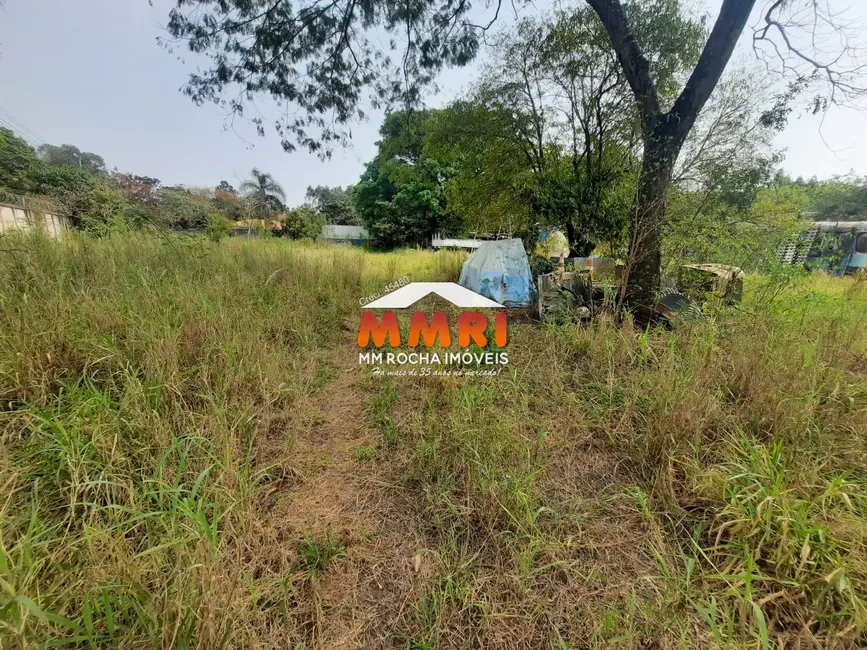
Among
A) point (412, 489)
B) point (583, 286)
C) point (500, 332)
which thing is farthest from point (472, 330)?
point (412, 489)

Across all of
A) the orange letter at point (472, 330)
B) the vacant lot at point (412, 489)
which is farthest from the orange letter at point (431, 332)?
the vacant lot at point (412, 489)

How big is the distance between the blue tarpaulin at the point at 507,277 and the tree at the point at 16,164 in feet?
65.0

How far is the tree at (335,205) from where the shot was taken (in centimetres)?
2946

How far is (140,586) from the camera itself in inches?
36.9

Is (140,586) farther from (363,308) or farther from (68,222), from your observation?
(68,222)

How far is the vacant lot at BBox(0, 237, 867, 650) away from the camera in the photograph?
101cm

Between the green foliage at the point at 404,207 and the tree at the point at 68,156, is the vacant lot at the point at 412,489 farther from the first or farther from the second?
the tree at the point at 68,156

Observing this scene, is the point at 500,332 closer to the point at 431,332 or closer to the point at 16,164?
the point at 431,332

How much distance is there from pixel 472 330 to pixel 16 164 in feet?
79.6

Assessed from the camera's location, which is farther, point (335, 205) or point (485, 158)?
point (335, 205)

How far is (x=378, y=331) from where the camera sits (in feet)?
11.9

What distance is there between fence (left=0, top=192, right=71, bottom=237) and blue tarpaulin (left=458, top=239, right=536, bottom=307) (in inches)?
203

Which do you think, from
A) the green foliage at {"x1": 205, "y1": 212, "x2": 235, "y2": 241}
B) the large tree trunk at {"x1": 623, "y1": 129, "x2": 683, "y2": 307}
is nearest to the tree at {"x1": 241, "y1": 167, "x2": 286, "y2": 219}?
the green foliage at {"x1": 205, "y1": 212, "x2": 235, "y2": 241}

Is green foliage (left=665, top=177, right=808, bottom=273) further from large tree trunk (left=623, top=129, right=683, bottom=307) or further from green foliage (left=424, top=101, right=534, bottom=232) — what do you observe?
green foliage (left=424, top=101, right=534, bottom=232)
